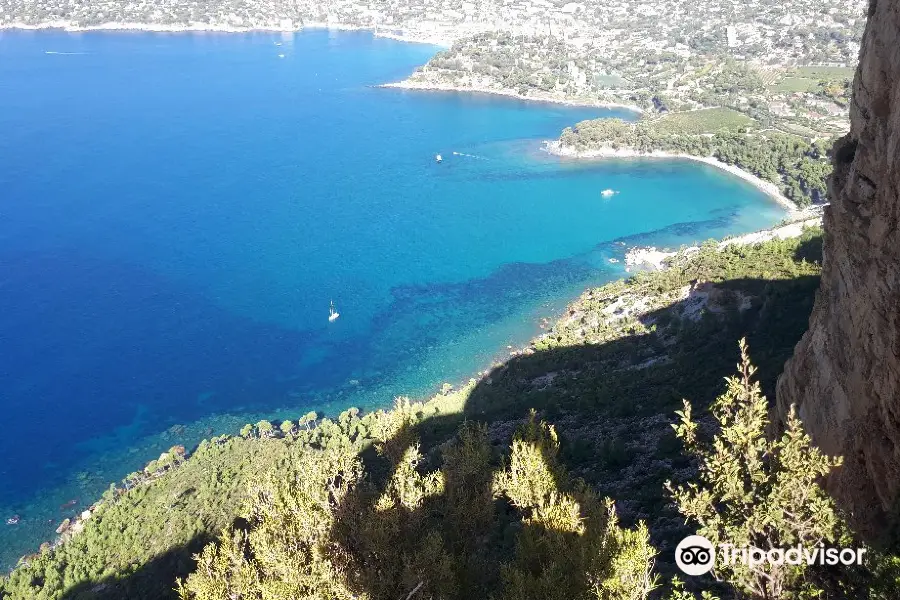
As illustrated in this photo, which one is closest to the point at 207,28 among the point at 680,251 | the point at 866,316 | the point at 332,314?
the point at 332,314

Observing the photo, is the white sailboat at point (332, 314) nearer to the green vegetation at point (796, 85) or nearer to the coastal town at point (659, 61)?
the coastal town at point (659, 61)

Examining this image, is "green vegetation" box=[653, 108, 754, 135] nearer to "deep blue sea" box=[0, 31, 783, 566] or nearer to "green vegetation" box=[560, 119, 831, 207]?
"green vegetation" box=[560, 119, 831, 207]

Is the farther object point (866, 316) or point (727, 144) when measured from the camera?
point (727, 144)

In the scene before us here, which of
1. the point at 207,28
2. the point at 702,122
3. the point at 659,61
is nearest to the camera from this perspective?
the point at 702,122

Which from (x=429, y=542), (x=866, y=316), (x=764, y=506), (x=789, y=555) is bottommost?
(x=429, y=542)

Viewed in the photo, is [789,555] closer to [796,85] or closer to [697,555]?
[697,555]

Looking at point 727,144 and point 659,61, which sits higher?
point 659,61

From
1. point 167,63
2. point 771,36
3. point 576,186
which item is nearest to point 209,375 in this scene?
point 576,186

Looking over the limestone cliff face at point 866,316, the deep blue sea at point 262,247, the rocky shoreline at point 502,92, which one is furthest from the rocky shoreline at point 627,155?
the limestone cliff face at point 866,316
